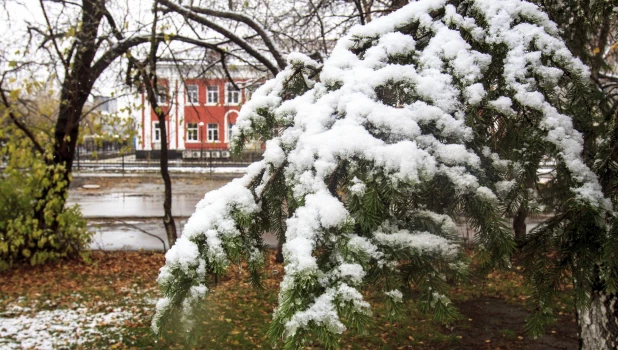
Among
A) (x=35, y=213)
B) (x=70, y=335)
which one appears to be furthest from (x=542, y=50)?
(x=35, y=213)

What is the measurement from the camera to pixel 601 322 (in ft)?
9.89

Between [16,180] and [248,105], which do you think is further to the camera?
[16,180]

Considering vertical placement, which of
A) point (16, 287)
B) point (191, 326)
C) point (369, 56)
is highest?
point (369, 56)

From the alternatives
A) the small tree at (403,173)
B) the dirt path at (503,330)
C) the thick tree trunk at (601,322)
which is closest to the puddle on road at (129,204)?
the dirt path at (503,330)

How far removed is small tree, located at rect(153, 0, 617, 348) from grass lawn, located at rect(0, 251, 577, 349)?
Result: 2.44m

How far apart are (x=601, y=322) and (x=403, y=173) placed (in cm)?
245

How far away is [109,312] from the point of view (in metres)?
6.06

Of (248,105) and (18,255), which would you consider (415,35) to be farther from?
(18,255)

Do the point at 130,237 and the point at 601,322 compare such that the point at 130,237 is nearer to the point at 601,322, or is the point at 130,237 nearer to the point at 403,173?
the point at 601,322

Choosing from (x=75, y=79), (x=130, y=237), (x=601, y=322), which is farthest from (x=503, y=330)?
(x=130, y=237)

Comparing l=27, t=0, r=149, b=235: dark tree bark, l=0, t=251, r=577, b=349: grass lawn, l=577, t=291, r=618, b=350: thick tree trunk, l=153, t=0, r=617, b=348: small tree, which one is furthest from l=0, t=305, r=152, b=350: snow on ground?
l=577, t=291, r=618, b=350: thick tree trunk

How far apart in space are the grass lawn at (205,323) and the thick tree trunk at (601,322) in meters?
A: 0.99

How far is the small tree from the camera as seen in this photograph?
1.46m

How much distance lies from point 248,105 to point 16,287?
23.3 ft
